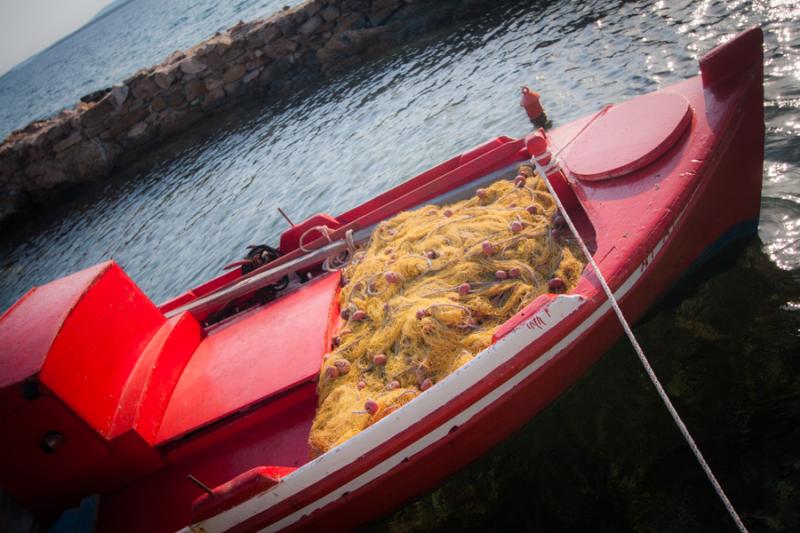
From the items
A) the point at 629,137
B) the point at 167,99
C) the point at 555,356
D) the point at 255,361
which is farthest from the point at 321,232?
the point at 167,99

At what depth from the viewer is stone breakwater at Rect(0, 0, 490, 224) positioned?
74.8 ft

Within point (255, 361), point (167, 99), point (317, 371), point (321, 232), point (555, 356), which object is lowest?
point (555, 356)

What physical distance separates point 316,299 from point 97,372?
232 centimetres

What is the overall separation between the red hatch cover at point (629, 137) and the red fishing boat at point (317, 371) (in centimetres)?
2

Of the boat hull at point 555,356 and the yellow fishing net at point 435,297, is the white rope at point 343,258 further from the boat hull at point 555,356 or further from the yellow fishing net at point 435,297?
the boat hull at point 555,356

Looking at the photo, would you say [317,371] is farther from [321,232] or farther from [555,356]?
[321,232]

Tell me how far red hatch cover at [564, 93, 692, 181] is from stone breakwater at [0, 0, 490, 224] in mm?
18800

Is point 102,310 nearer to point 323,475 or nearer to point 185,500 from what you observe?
point 185,500

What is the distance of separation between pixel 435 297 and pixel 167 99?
2549 cm

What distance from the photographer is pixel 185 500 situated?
4559mm

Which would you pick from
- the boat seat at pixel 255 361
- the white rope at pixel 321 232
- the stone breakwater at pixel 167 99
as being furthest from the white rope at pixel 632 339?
the stone breakwater at pixel 167 99

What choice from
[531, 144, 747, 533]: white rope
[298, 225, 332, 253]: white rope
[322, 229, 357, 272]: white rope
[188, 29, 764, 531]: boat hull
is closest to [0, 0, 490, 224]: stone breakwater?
[298, 225, 332, 253]: white rope

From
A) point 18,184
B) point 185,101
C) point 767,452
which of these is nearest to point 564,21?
point 767,452

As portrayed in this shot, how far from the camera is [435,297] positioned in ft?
15.2
